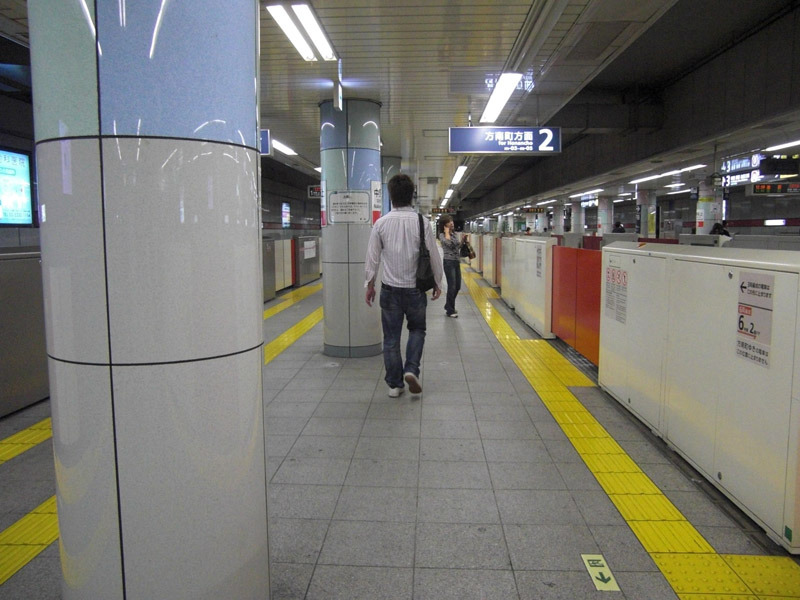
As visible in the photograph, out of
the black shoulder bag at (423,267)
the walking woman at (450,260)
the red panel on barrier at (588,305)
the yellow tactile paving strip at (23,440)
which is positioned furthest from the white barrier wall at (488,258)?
the yellow tactile paving strip at (23,440)

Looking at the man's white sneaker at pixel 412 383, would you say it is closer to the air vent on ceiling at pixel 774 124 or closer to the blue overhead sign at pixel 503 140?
the blue overhead sign at pixel 503 140

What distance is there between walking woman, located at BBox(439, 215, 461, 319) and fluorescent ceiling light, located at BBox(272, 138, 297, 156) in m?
3.73

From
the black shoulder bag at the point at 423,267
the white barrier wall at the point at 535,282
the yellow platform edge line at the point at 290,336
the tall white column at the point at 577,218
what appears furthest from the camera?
the tall white column at the point at 577,218

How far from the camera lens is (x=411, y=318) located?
4.59m

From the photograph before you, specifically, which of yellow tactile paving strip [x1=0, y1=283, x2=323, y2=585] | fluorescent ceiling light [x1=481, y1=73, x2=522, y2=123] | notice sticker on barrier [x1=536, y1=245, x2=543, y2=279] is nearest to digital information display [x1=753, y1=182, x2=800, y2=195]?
notice sticker on barrier [x1=536, y1=245, x2=543, y2=279]

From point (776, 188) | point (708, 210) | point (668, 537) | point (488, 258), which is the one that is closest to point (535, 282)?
point (668, 537)

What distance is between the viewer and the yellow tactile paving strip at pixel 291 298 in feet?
32.5

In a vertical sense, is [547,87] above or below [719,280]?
above

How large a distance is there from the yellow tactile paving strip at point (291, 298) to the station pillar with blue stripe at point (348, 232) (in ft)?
10.5

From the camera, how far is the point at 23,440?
12.6 ft

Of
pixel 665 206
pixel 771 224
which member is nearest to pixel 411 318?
pixel 771 224

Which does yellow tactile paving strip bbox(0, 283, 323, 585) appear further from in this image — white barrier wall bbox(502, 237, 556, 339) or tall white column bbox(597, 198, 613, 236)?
tall white column bbox(597, 198, 613, 236)

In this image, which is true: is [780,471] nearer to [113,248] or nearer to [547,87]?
[113,248]

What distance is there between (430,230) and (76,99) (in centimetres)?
328
